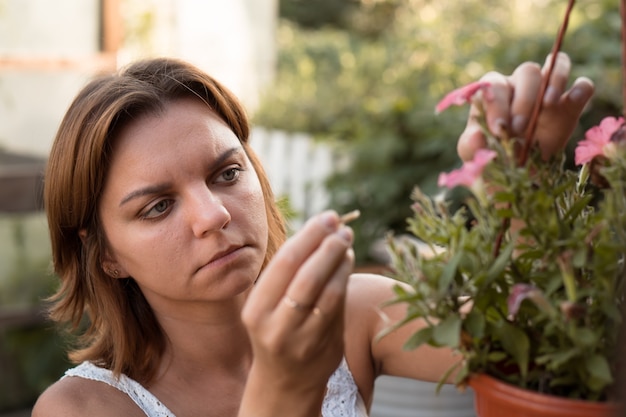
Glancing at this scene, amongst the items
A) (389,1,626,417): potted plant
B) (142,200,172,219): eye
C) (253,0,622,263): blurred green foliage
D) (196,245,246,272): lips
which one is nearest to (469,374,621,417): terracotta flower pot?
(389,1,626,417): potted plant

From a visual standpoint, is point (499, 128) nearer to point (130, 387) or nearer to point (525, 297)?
point (525, 297)

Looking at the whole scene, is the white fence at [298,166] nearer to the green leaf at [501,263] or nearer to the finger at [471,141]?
the finger at [471,141]

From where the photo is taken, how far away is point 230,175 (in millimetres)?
1451

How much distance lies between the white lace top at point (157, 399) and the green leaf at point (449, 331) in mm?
851

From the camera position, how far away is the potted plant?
0.78 m

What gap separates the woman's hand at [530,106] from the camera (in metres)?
1.05

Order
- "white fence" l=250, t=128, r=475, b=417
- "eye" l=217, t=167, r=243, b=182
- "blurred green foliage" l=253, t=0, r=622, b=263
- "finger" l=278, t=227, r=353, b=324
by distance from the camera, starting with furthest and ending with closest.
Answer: "blurred green foliage" l=253, t=0, r=622, b=263 < "white fence" l=250, t=128, r=475, b=417 < "eye" l=217, t=167, r=243, b=182 < "finger" l=278, t=227, r=353, b=324

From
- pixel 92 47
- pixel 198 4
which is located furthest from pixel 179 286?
pixel 198 4

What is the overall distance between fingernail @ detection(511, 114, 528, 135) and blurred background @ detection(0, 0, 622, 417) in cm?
176

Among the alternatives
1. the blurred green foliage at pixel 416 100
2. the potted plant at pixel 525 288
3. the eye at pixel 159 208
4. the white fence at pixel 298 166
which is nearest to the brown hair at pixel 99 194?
the eye at pixel 159 208

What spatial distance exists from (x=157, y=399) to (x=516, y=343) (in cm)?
94

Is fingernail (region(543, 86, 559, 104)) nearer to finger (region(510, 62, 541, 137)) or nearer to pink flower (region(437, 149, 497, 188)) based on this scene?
finger (region(510, 62, 541, 137))

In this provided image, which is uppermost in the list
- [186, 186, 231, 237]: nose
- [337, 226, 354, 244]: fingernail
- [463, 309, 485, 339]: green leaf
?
[337, 226, 354, 244]: fingernail

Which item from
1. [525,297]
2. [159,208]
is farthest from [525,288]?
[159,208]
